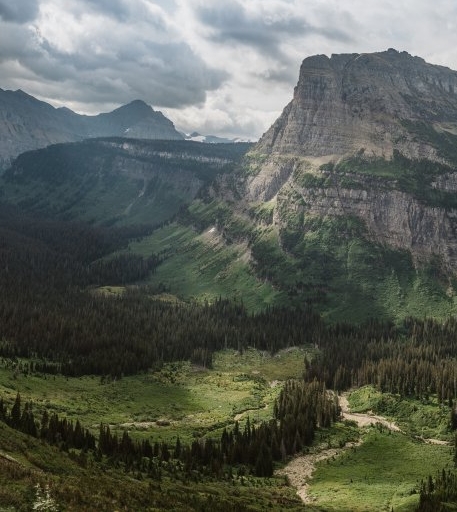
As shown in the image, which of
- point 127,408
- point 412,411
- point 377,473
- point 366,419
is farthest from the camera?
point 127,408

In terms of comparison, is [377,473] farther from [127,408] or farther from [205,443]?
[127,408]

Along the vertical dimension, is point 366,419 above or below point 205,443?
below

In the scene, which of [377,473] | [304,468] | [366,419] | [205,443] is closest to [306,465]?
[304,468]

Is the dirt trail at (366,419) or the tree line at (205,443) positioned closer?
the tree line at (205,443)

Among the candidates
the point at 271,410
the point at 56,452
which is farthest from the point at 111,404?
the point at 56,452

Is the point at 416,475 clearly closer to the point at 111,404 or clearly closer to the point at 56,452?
the point at 56,452

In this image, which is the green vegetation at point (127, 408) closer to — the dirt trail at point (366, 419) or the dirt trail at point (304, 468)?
the dirt trail at point (366, 419)

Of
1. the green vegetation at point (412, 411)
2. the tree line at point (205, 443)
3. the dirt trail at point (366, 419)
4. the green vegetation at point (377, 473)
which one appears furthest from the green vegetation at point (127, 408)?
the green vegetation at point (377, 473)

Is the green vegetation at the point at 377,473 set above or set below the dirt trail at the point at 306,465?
above

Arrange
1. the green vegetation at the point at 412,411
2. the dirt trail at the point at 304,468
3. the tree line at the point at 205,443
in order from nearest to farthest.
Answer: the tree line at the point at 205,443
the dirt trail at the point at 304,468
the green vegetation at the point at 412,411

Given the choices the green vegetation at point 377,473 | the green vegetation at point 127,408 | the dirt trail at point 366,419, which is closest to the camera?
the green vegetation at point 377,473

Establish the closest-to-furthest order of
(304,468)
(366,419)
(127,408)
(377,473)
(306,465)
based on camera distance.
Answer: (377,473), (304,468), (306,465), (366,419), (127,408)
